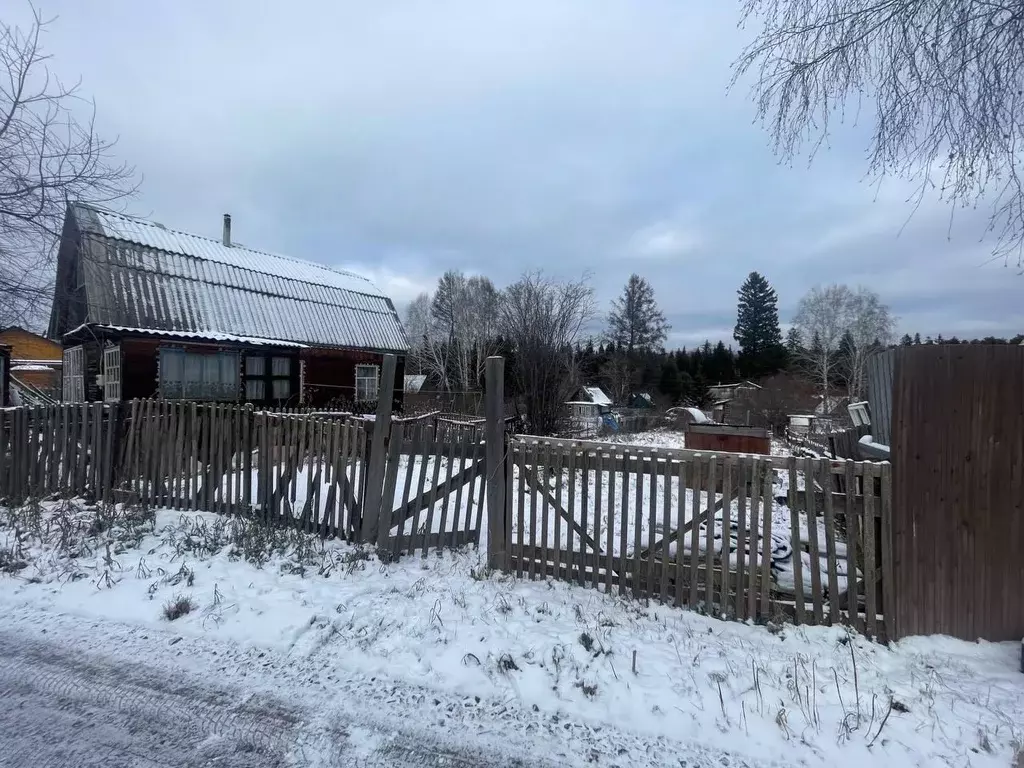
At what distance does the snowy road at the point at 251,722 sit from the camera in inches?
98.3

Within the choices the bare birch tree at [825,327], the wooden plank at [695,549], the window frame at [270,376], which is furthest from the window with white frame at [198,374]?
the bare birch tree at [825,327]

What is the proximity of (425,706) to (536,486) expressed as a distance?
2.09 meters

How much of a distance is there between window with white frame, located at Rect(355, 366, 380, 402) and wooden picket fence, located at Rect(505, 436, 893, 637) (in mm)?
16138

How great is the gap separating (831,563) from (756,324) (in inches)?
2453

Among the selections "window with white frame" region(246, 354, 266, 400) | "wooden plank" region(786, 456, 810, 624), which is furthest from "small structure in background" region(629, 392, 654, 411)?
"wooden plank" region(786, 456, 810, 624)

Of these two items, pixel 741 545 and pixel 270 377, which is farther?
pixel 270 377

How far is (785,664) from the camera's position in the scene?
3.26 metres

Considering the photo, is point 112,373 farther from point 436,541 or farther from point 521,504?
point 521,504

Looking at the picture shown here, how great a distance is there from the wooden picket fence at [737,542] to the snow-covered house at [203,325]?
11.9 meters

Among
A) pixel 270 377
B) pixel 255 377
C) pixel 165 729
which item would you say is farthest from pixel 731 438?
pixel 255 377

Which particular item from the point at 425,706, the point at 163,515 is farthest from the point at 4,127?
the point at 425,706

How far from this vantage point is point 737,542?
3992mm

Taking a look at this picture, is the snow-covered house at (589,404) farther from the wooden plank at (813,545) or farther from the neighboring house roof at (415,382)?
the wooden plank at (813,545)

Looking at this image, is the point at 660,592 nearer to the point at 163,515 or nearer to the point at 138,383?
the point at 163,515
